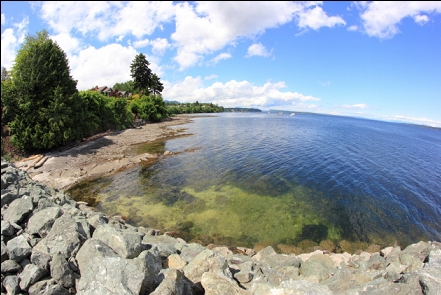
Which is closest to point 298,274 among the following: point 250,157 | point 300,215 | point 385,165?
point 300,215

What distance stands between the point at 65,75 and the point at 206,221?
26478 millimetres

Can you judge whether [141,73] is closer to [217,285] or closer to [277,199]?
[277,199]

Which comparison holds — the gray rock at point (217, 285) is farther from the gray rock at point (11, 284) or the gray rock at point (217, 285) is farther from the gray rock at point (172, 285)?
the gray rock at point (11, 284)

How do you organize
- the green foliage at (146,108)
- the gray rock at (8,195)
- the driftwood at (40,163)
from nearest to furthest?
the gray rock at (8,195) → the driftwood at (40,163) → the green foliage at (146,108)

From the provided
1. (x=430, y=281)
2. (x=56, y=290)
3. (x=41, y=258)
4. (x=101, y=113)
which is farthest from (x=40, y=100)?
(x=430, y=281)

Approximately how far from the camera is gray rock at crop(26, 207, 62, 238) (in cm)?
756

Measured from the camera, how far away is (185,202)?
16.9m

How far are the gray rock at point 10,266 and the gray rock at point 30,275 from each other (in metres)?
0.38

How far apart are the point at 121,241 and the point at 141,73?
260 feet

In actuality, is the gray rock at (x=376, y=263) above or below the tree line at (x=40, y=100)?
below

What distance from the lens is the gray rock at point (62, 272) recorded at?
19.6 feet

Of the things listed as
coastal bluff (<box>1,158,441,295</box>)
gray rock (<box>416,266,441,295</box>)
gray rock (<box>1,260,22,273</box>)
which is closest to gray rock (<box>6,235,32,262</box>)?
coastal bluff (<box>1,158,441,295</box>)

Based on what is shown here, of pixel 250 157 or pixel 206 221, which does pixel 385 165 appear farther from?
pixel 206 221

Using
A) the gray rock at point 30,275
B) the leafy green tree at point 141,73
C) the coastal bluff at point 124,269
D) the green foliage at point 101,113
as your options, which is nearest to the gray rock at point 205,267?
the coastal bluff at point 124,269
